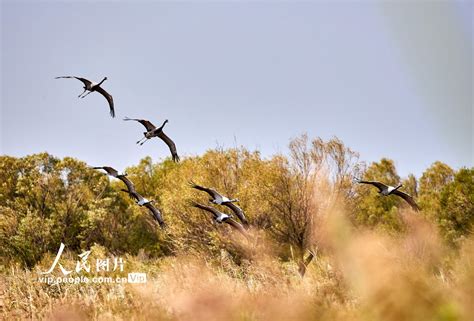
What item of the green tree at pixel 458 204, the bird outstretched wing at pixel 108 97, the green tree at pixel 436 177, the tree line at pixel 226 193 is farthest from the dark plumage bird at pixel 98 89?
the green tree at pixel 436 177

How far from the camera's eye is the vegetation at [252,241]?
3293 mm

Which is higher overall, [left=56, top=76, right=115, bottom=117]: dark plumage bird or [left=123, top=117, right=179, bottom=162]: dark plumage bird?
[left=56, top=76, right=115, bottom=117]: dark plumage bird

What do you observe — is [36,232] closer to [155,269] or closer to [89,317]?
[155,269]

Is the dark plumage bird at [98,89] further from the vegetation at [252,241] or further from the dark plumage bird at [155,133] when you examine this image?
the vegetation at [252,241]

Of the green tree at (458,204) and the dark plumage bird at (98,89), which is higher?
the dark plumage bird at (98,89)

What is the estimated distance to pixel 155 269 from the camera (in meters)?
14.1

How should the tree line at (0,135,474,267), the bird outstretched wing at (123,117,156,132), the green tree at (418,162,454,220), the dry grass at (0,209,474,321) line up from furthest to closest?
1. the green tree at (418,162,454,220)
2. the tree line at (0,135,474,267)
3. the bird outstretched wing at (123,117,156,132)
4. the dry grass at (0,209,474,321)

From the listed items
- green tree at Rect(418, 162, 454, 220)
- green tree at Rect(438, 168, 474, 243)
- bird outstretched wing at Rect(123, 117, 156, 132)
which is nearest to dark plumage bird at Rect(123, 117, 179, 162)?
bird outstretched wing at Rect(123, 117, 156, 132)

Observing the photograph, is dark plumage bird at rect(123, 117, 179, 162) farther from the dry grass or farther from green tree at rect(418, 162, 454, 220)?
green tree at rect(418, 162, 454, 220)

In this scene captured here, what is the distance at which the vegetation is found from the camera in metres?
3.29

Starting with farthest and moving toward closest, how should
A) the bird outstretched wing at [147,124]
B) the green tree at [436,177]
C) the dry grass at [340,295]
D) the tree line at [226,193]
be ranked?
the green tree at [436,177], the tree line at [226,193], the bird outstretched wing at [147,124], the dry grass at [340,295]

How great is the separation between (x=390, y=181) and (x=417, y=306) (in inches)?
1695

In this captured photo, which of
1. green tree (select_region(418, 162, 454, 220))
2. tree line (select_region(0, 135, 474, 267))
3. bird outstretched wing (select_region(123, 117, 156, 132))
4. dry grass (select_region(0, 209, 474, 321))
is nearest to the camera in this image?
dry grass (select_region(0, 209, 474, 321))

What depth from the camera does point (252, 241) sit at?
18.0m
